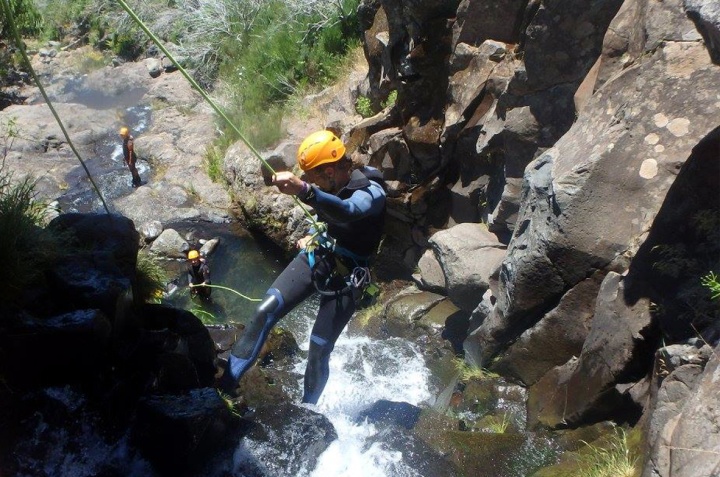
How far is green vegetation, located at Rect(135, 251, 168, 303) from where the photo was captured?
5245 mm

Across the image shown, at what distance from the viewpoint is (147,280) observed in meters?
5.33

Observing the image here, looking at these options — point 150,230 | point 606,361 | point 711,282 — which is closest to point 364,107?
point 150,230

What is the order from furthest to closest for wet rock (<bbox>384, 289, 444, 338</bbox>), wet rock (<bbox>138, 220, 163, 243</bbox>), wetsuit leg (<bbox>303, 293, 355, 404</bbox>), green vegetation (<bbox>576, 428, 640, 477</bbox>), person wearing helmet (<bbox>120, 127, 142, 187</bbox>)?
person wearing helmet (<bbox>120, 127, 142, 187</bbox>) → wet rock (<bbox>138, 220, 163, 243</bbox>) → wet rock (<bbox>384, 289, 444, 338</bbox>) → wetsuit leg (<bbox>303, 293, 355, 404</bbox>) → green vegetation (<bbox>576, 428, 640, 477</bbox>)

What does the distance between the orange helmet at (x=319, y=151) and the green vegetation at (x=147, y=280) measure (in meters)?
1.85

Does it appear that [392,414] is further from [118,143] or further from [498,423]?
[118,143]

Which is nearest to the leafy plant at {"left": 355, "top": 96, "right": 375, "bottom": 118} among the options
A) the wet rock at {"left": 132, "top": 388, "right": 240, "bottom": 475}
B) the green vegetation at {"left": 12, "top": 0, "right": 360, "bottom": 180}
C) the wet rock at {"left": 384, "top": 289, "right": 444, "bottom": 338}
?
the green vegetation at {"left": 12, "top": 0, "right": 360, "bottom": 180}

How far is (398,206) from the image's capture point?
8445mm

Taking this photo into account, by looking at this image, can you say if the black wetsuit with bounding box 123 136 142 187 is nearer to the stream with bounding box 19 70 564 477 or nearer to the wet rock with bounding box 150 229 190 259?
the stream with bounding box 19 70 564 477

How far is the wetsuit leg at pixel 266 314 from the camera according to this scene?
4.94 m

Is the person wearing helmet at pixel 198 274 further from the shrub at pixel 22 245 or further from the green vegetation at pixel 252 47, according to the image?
the shrub at pixel 22 245

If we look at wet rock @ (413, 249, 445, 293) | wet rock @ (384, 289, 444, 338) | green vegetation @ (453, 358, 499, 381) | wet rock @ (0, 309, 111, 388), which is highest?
wet rock @ (0, 309, 111, 388)

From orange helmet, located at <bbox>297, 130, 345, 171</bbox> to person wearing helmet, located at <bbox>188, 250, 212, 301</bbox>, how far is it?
14.5 feet

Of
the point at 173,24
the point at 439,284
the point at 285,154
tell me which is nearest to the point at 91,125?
the point at 173,24

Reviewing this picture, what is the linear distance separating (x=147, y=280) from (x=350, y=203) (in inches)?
84.6
